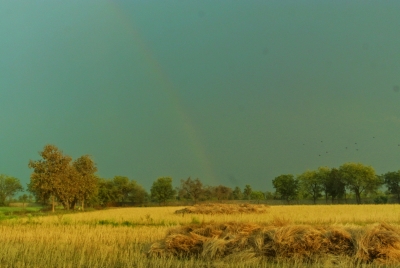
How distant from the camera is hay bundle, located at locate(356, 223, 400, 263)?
8.99m

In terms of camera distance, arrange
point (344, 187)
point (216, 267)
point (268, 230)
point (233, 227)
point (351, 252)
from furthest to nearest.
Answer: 1. point (344, 187)
2. point (233, 227)
3. point (268, 230)
4. point (351, 252)
5. point (216, 267)

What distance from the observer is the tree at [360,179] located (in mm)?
94812

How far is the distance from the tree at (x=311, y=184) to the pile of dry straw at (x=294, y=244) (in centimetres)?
9731

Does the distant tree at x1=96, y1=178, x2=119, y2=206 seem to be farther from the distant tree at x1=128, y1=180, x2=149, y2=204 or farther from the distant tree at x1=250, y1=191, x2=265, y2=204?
the distant tree at x1=250, y1=191, x2=265, y2=204

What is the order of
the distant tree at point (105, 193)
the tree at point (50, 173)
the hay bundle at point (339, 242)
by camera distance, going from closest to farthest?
the hay bundle at point (339, 242) < the tree at point (50, 173) < the distant tree at point (105, 193)

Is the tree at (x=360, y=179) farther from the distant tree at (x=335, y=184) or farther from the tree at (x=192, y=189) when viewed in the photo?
the tree at (x=192, y=189)

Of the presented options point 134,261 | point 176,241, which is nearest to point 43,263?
point 134,261

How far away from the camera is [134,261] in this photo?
9633mm

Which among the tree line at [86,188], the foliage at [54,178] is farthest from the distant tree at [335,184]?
the foliage at [54,178]

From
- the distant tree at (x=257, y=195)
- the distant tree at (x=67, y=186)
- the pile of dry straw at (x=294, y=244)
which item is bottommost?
the distant tree at (x=257, y=195)

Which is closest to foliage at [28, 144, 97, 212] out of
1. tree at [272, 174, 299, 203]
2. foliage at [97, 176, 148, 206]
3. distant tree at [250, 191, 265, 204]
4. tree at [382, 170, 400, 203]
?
foliage at [97, 176, 148, 206]

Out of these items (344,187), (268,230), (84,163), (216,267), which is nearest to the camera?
(216,267)

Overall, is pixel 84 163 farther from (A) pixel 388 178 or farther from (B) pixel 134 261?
(A) pixel 388 178

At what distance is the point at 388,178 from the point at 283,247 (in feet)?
337
